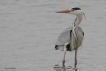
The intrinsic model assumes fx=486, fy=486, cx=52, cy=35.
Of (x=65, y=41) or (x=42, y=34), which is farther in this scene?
(x=42, y=34)

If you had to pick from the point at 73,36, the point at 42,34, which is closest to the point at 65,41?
the point at 73,36

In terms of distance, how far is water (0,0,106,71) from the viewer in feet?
42.7

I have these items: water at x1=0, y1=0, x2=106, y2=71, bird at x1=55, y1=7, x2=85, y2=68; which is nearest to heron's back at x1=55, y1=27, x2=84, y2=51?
bird at x1=55, y1=7, x2=85, y2=68

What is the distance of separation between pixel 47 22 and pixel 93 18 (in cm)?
179

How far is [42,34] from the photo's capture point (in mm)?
16141

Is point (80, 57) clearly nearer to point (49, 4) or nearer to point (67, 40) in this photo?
point (67, 40)

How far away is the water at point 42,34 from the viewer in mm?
13023

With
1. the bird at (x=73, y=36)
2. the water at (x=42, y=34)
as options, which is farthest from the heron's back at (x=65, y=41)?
the water at (x=42, y=34)

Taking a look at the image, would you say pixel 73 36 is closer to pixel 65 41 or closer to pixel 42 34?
pixel 65 41

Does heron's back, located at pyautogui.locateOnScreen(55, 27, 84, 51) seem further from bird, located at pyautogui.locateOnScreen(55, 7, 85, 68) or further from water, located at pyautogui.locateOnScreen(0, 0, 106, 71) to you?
water, located at pyautogui.locateOnScreen(0, 0, 106, 71)

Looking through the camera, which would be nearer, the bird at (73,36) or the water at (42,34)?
the water at (42,34)

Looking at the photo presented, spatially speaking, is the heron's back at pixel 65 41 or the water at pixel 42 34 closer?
the water at pixel 42 34

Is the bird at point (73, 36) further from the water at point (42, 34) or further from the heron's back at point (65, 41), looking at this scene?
the water at point (42, 34)

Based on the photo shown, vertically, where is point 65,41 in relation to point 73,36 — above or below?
below
